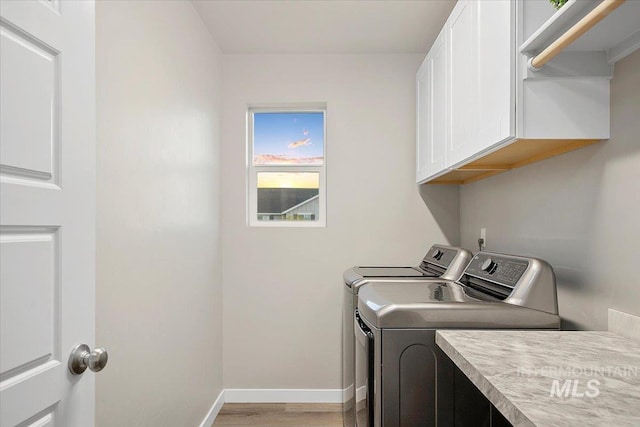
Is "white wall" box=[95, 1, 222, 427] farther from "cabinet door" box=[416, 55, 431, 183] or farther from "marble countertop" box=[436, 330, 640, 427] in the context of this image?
"cabinet door" box=[416, 55, 431, 183]

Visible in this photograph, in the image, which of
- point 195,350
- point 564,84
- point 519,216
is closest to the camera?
point 564,84

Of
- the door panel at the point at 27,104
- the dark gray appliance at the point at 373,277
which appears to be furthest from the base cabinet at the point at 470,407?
the door panel at the point at 27,104

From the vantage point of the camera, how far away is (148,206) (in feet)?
6.08

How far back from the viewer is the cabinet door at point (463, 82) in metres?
1.80

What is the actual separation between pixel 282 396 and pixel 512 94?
2624mm

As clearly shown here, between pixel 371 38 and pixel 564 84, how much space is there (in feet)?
5.78

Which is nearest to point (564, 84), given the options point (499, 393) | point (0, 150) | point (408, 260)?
point (499, 393)

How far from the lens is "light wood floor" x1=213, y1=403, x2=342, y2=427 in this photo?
2.84 metres

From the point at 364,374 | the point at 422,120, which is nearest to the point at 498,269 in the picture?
the point at 364,374

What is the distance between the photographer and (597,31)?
4.11 feet

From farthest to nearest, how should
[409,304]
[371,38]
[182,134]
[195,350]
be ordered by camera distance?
[371,38] < [195,350] < [182,134] < [409,304]

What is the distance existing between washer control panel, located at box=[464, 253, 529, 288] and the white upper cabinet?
0.43 m

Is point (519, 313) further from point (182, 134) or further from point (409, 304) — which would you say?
point (182, 134)

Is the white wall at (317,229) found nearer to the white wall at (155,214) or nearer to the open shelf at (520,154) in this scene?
the white wall at (155,214)
